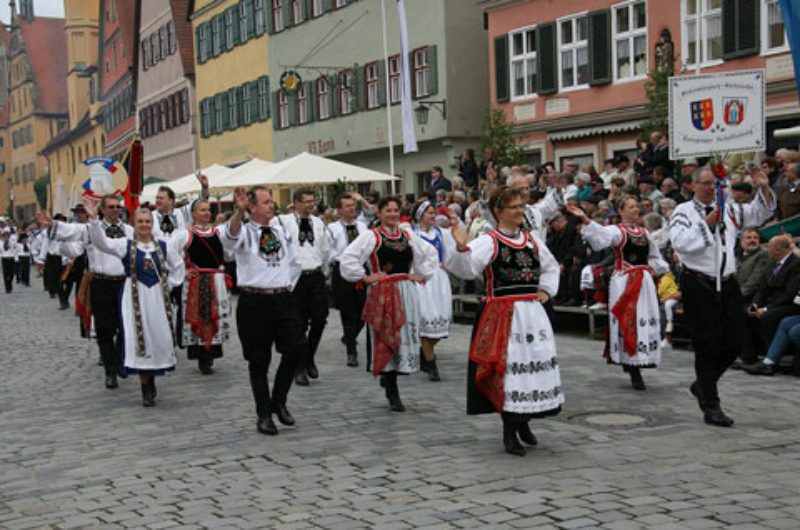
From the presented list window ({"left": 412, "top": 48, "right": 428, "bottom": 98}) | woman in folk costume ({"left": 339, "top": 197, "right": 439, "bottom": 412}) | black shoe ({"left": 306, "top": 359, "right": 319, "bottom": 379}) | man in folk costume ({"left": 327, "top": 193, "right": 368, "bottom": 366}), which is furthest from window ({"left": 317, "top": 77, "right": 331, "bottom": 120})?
woman in folk costume ({"left": 339, "top": 197, "right": 439, "bottom": 412})

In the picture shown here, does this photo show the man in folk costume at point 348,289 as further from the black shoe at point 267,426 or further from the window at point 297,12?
the window at point 297,12

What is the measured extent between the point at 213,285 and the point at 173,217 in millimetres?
2113

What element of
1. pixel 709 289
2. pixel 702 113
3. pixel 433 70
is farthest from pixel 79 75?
pixel 709 289

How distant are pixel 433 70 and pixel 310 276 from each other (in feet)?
63.1

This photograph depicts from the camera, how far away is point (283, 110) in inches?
1597

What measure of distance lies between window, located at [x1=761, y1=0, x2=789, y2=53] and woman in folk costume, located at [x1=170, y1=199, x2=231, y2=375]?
12.8 meters

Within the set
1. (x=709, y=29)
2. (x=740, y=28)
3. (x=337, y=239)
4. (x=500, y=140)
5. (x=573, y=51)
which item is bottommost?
(x=337, y=239)

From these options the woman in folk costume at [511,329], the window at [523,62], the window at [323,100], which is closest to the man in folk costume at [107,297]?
the woman in folk costume at [511,329]

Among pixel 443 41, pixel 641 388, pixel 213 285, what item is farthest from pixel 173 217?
pixel 443 41

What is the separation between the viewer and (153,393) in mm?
10383

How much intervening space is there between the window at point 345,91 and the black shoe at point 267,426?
2699 cm

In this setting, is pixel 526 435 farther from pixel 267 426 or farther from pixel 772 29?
pixel 772 29

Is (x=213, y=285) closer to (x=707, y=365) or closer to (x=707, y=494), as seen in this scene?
(x=707, y=365)

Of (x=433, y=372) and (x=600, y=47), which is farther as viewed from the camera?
(x=600, y=47)
